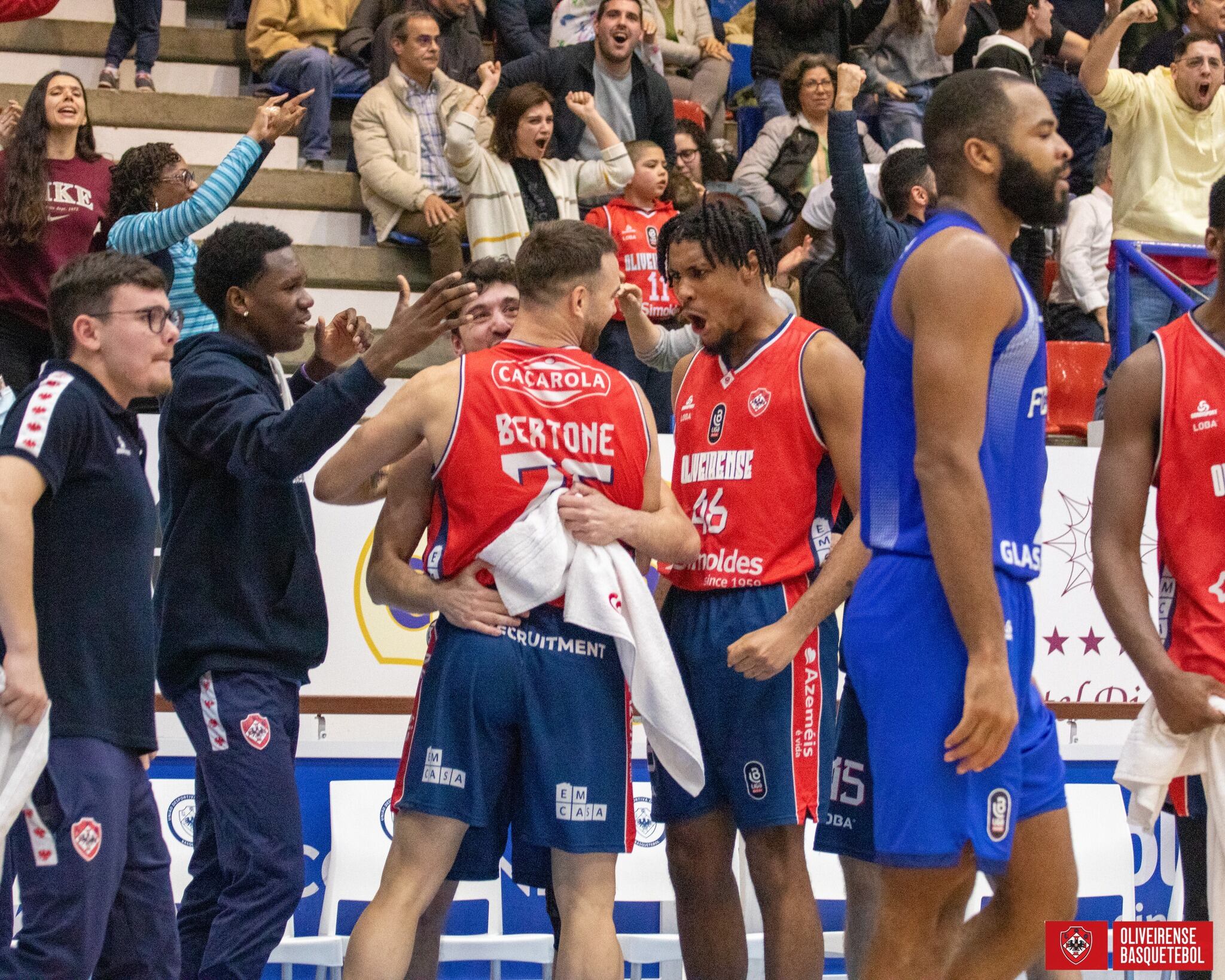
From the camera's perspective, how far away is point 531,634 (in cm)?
358

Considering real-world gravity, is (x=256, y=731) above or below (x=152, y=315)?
below

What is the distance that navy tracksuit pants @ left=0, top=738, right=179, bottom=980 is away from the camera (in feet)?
10.4

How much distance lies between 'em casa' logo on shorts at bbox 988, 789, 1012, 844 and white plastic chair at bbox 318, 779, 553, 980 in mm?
2544

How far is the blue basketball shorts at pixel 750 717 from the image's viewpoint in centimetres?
376

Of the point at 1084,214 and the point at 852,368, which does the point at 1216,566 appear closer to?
the point at 852,368

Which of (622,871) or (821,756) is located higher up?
(821,756)

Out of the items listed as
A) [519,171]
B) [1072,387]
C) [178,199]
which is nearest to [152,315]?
[178,199]

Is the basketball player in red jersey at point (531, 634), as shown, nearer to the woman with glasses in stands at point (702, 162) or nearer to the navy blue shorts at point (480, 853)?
the navy blue shorts at point (480, 853)

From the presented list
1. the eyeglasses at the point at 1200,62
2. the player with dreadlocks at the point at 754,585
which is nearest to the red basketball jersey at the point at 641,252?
the eyeglasses at the point at 1200,62

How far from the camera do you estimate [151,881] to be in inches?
137

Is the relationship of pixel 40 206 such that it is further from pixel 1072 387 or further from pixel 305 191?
pixel 1072 387

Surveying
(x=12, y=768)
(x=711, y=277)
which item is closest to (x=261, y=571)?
(x=12, y=768)

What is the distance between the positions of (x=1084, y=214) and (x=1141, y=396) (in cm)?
631

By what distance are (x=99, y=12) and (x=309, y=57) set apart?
7.13 ft
